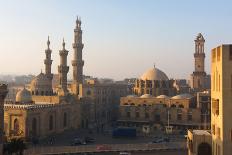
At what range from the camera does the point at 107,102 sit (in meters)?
76.2

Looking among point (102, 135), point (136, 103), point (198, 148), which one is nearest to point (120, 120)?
point (136, 103)

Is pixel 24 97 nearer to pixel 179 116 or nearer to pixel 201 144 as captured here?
pixel 179 116

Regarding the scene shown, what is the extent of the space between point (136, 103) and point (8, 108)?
25.0 meters

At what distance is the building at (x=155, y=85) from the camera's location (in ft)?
240

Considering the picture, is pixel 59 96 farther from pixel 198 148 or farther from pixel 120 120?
pixel 198 148

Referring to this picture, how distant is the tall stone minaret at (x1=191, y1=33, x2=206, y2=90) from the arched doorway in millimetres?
53429

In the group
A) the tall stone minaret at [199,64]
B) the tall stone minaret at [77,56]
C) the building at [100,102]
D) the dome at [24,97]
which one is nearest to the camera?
the dome at [24,97]

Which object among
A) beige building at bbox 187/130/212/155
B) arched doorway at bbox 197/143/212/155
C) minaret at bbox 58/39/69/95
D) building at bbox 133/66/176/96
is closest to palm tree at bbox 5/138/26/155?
beige building at bbox 187/130/212/155

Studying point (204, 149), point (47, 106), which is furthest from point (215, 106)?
point (47, 106)

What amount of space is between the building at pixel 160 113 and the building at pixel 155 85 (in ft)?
19.7

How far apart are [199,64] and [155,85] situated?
40.2ft

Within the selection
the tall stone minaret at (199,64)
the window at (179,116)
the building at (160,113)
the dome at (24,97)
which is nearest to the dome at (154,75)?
the building at (160,113)

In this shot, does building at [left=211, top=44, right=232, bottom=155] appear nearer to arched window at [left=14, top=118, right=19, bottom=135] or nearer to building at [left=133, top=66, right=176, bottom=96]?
arched window at [left=14, top=118, right=19, bottom=135]

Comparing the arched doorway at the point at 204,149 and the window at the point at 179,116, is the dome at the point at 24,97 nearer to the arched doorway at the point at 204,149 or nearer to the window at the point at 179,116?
→ the window at the point at 179,116
